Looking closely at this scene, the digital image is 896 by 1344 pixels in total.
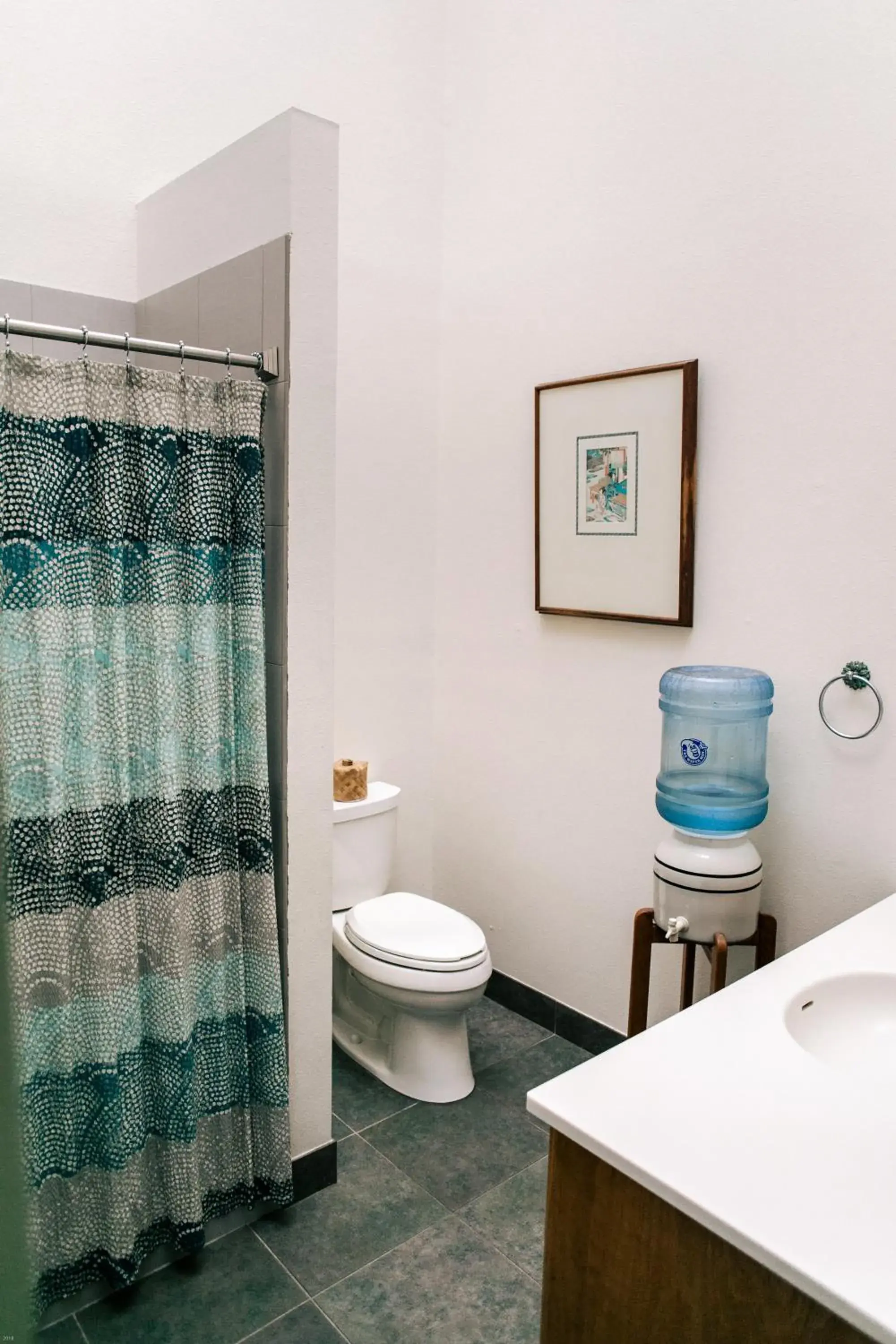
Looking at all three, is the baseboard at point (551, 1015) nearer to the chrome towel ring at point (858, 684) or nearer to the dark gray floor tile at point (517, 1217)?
the dark gray floor tile at point (517, 1217)

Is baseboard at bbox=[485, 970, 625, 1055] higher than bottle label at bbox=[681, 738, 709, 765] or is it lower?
lower

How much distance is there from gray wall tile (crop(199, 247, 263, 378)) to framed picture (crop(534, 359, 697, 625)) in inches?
37.7

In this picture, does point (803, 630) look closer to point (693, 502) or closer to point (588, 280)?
point (693, 502)

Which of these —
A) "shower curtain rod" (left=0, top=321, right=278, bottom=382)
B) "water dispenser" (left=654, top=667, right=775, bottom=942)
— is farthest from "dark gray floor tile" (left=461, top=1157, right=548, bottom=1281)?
"shower curtain rod" (left=0, top=321, right=278, bottom=382)

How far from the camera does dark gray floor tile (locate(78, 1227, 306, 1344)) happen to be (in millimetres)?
1723

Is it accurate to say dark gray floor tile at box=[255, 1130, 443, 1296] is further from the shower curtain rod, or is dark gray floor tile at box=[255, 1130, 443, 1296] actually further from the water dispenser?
the shower curtain rod

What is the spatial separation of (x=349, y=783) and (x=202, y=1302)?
4.16ft

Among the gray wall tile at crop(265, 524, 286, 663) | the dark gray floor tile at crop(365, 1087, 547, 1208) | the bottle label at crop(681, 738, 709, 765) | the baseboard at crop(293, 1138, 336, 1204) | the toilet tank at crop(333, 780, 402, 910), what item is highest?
the gray wall tile at crop(265, 524, 286, 663)

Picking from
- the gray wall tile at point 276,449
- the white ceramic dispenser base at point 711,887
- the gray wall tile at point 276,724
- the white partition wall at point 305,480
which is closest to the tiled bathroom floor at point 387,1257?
the white partition wall at point 305,480

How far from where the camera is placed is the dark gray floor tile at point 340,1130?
234 cm

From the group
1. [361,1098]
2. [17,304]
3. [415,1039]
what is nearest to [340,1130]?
[361,1098]

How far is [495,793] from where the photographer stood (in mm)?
2951

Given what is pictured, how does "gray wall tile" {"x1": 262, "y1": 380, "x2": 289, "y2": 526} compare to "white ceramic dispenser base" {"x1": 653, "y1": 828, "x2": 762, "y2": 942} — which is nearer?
"gray wall tile" {"x1": 262, "y1": 380, "x2": 289, "y2": 526}

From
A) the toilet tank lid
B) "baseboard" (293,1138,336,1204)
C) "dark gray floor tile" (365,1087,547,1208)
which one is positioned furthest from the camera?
the toilet tank lid
